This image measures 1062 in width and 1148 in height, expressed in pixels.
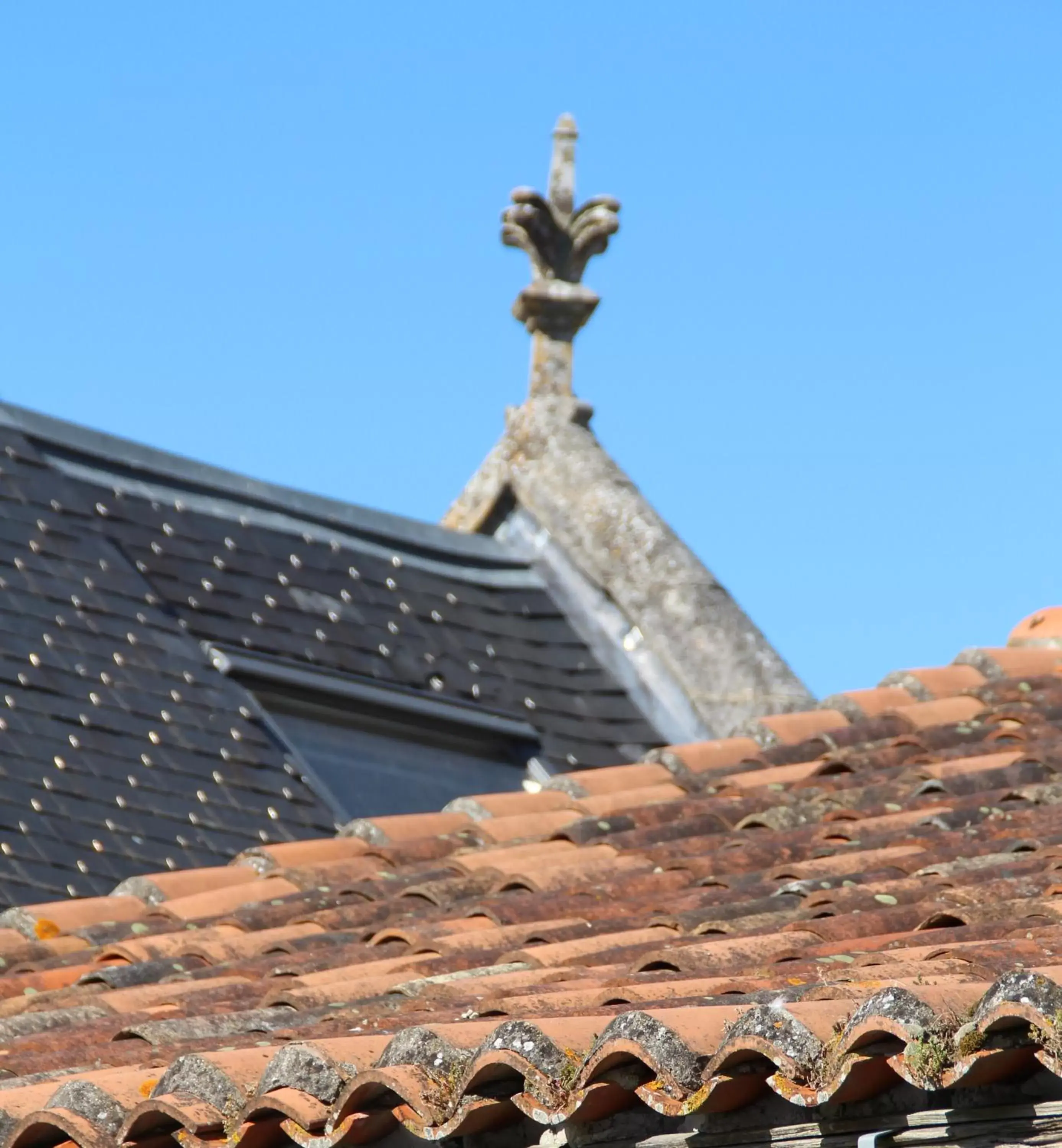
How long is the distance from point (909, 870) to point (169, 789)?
13.3 ft

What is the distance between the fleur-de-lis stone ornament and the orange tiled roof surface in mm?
4472

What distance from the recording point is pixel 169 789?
29.7 ft

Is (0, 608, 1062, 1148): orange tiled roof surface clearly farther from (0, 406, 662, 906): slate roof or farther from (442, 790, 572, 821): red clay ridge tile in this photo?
(0, 406, 662, 906): slate roof

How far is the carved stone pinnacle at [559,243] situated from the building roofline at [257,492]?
1.31m

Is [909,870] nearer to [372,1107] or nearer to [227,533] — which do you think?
[372,1107]

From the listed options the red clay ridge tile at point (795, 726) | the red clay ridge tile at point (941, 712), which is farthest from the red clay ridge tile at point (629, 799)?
the red clay ridge tile at point (941, 712)

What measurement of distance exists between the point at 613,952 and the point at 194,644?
16.9ft

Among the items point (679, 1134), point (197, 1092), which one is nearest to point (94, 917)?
point (197, 1092)

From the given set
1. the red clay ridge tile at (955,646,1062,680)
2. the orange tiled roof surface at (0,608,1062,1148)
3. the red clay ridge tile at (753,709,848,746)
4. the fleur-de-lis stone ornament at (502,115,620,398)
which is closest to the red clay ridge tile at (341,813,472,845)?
the orange tiled roof surface at (0,608,1062,1148)

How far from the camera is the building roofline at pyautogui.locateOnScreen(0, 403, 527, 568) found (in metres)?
10.9

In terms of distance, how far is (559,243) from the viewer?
13.4m

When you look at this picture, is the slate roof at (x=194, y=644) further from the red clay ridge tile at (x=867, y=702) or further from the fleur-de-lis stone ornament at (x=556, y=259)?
the red clay ridge tile at (x=867, y=702)

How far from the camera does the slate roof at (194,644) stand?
878 centimetres

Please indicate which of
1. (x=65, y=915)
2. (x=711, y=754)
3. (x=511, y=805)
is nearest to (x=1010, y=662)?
(x=711, y=754)
